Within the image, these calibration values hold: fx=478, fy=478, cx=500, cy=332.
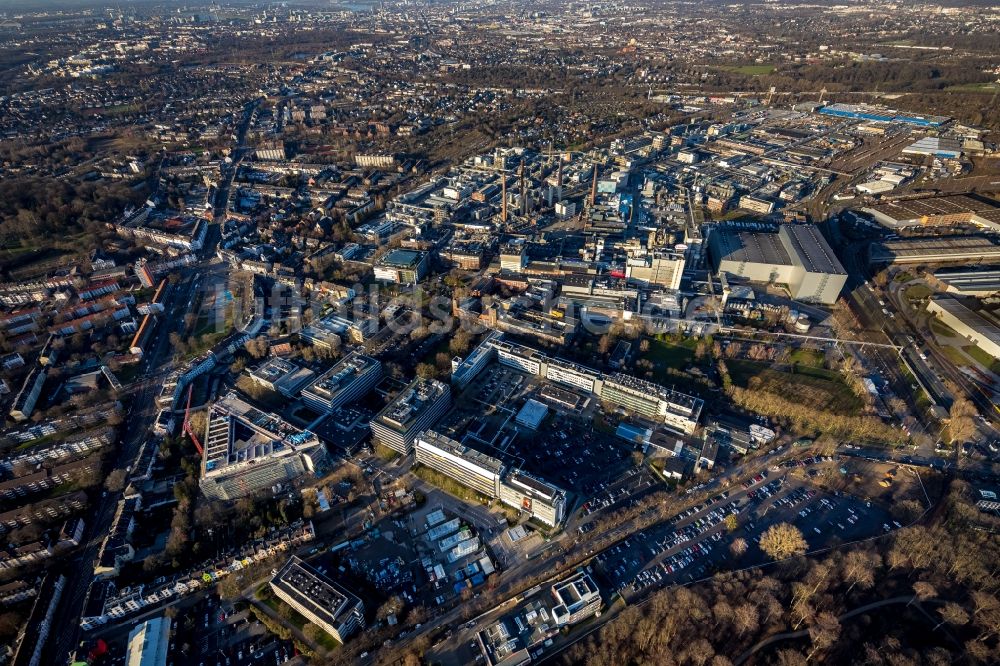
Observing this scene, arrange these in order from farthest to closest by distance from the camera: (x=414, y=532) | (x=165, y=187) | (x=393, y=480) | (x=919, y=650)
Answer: (x=165, y=187)
(x=393, y=480)
(x=414, y=532)
(x=919, y=650)

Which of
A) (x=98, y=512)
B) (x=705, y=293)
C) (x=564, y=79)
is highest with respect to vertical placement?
(x=564, y=79)

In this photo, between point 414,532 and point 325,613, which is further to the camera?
point 414,532

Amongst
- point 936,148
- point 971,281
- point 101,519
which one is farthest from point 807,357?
point 936,148

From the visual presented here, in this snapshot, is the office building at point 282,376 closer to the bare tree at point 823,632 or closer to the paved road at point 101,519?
the paved road at point 101,519

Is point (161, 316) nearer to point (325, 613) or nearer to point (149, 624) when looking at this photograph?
point (149, 624)

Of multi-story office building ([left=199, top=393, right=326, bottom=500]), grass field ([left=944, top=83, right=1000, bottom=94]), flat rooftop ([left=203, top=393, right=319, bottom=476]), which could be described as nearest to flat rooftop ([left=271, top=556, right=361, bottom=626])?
multi-story office building ([left=199, top=393, right=326, bottom=500])

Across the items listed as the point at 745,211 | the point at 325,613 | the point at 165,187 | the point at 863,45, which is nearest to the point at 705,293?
the point at 745,211

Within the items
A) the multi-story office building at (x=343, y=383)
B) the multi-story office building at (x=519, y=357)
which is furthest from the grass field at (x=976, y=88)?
the multi-story office building at (x=343, y=383)
